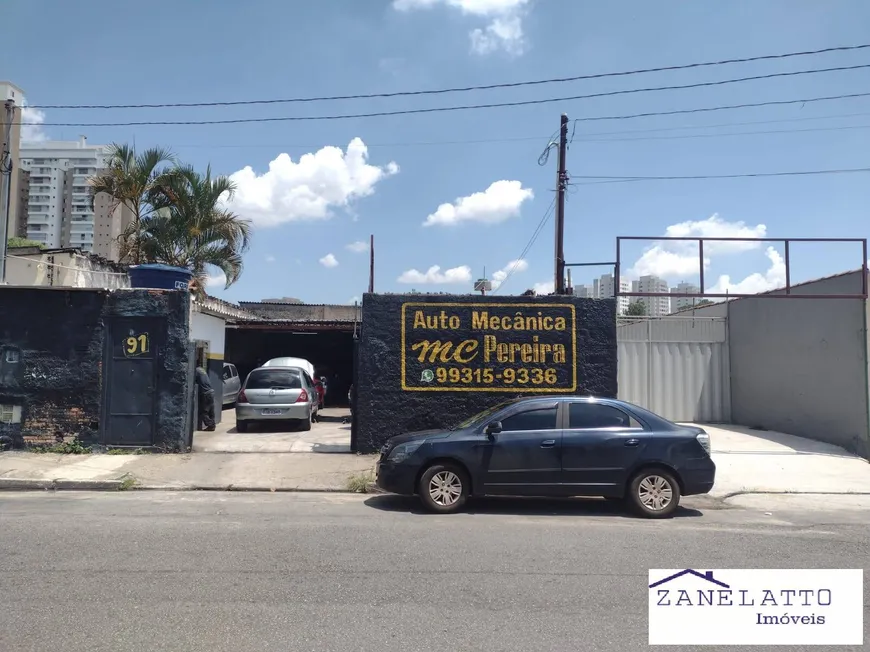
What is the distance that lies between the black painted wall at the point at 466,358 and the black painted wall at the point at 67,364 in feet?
10.9

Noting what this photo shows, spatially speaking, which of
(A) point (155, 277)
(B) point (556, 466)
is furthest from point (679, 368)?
(A) point (155, 277)

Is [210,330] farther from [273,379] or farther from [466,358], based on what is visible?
[466,358]

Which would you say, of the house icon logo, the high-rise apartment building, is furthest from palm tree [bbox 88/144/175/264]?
the high-rise apartment building

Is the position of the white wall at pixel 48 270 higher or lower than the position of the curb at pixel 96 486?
higher

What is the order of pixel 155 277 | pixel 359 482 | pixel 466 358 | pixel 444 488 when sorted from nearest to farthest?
pixel 444 488, pixel 359 482, pixel 466 358, pixel 155 277

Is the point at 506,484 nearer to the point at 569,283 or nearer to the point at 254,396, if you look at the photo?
the point at 569,283

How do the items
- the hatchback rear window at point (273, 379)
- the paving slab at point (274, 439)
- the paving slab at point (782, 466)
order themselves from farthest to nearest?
1. the hatchback rear window at point (273, 379)
2. the paving slab at point (274, 439)
3. the paving slab at point (782, 466)

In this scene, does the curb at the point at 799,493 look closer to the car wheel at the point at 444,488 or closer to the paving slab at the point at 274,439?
the car wheel at the point at 444,488

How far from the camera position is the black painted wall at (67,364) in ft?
39.1

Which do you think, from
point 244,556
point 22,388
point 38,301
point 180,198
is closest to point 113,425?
point 22,388

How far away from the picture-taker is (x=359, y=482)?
1005 cm

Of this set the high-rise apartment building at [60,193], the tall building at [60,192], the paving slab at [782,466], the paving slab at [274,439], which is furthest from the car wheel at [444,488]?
the tall building at [60,192]

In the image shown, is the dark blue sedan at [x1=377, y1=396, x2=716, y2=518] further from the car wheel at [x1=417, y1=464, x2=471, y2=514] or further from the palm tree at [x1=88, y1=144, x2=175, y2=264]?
the palm tree at [x1=88, y1=144, x2=175, y2=264]

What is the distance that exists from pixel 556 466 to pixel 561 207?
24.5 ft
